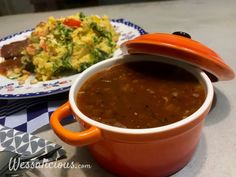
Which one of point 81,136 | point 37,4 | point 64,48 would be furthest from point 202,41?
point 37,4

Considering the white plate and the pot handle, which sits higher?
the pot handle

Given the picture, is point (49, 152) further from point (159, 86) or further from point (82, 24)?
point (82, 24)

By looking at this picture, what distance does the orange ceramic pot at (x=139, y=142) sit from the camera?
19.6 inches

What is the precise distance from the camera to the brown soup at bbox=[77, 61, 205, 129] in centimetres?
54

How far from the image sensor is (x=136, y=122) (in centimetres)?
53

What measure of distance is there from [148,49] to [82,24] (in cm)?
31

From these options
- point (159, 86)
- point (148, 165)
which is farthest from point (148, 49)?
point (148, 165)

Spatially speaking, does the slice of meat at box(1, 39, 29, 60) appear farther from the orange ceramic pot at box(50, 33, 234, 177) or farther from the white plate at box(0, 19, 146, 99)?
the orange ceramic pot at box(50, 33, 234, 177)

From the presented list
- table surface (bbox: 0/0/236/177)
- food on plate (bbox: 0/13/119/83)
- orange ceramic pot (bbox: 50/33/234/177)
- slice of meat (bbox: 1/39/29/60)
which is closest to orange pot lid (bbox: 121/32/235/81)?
orange ceramic pot (bbox: 50/33/234/177)

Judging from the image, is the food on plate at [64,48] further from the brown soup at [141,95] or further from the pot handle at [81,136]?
the pot handle at [81,136]

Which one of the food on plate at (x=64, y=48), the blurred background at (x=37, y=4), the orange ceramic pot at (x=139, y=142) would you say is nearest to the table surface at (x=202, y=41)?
the orange ceramic pot at (x=139, y=142)

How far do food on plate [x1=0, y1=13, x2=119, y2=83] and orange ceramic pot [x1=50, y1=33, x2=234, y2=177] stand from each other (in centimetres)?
21

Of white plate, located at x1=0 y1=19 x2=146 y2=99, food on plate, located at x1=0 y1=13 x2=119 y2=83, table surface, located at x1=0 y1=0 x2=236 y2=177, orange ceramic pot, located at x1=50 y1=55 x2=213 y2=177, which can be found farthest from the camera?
food on plate, located at x1=0 y1=13 x2=119 y2=83

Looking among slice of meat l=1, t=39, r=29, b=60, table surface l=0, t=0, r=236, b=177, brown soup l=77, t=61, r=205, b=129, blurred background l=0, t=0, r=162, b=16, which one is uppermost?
brown soup l=77, t=61, r=205, b=129
